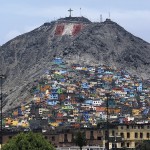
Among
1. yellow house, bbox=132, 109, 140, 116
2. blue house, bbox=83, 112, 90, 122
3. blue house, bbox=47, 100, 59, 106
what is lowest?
blue house, bbox=83, 112, 90, 122

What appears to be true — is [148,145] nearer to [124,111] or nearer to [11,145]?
[11,145]

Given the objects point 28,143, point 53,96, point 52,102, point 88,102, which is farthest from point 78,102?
point 28,143

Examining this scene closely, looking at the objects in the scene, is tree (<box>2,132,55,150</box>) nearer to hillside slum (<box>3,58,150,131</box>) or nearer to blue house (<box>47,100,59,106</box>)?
hillside slum (<box>3,58,150,131</box>)

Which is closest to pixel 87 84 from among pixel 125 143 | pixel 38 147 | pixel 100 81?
pixel 100 81

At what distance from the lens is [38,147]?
80750 mm

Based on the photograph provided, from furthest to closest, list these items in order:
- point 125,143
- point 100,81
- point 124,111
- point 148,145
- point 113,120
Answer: point 100,81 < point 124,111 < point 113,120 < point 125,143 < point 148,145

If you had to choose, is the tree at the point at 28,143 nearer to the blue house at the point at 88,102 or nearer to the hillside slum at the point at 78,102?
the hillside slum at the point at 78,102

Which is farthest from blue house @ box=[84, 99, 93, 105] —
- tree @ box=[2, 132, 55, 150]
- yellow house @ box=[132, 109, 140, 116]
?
tree @ box=[2, 132, 55, 150]

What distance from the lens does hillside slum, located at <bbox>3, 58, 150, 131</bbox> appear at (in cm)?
17250

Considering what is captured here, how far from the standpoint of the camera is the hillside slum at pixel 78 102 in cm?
17250

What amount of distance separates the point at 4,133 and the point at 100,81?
5794cm

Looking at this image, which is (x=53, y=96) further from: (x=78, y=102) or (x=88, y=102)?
(x=88, y=102)

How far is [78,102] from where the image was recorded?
182625 millimetres

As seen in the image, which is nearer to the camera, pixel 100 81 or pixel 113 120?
pixel 113 120
